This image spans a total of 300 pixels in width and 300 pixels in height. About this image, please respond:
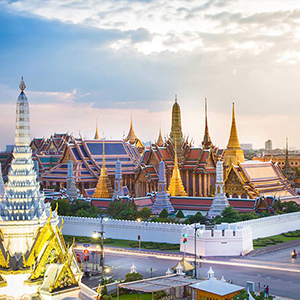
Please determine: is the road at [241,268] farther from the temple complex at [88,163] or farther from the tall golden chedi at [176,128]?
the temple complex at [88,163]

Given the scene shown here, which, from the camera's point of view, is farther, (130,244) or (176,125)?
(176,125)

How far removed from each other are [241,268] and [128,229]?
9.92 m

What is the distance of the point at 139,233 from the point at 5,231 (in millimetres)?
17542

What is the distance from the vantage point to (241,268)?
26.8 meters

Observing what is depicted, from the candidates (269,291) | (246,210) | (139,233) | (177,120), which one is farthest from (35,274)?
(177,120)

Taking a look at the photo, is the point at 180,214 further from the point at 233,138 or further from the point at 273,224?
the point at 233,138

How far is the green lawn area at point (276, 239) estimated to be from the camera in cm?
3278

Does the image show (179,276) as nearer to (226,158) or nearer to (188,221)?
(188,221)

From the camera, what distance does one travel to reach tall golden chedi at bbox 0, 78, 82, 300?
52.8ft

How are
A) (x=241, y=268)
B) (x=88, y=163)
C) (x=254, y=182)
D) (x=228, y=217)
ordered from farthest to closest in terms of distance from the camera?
(x=88, y=163)
(x=254, y=182)
(x=228, y=217)
(x=241, y=268)

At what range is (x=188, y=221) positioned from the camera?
34.9 metres

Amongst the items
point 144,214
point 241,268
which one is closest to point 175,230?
point 144,214

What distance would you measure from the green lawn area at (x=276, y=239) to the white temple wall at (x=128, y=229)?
4542 mm

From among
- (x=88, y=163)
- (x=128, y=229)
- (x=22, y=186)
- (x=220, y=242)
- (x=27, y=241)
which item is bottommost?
(x=220, y=242)
